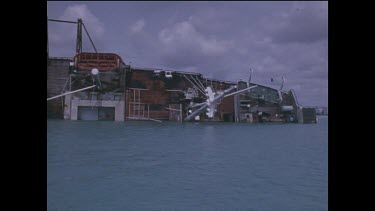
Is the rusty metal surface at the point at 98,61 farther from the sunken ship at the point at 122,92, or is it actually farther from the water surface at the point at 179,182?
the water surface at the point at 179,182

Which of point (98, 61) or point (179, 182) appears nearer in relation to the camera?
point (179, 182)

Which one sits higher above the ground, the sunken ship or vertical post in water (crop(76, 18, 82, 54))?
vertical post in water (crop(76, 18, 82, 54))

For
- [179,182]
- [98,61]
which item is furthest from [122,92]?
[179,182]

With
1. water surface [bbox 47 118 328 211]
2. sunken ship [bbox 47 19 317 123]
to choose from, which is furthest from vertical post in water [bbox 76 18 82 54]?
water surface [bbox 47 118 328 211]

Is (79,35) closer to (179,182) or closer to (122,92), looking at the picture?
(122,92)

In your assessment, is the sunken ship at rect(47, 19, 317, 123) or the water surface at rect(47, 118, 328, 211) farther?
the sunken ship at rect(47, 19, 317, 123)

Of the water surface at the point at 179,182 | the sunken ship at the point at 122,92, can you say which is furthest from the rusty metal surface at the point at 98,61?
the water surface at the point at 179,182

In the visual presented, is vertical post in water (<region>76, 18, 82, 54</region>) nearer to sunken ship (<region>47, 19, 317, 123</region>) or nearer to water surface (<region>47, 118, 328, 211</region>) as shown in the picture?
sunken ship (<region>47, 19, 317, 123</region>)

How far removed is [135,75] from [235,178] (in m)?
27.9

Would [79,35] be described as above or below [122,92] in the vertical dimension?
above

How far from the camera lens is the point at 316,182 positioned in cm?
932

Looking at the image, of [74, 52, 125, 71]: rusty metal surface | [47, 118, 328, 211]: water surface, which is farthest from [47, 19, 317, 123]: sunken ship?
[47, 118, 328, 211]: water surface

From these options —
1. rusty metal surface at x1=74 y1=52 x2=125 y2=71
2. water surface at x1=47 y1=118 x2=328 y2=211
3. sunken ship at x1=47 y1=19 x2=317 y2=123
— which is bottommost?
water surface at x1=47 y1=118 x2=328 y2=211
